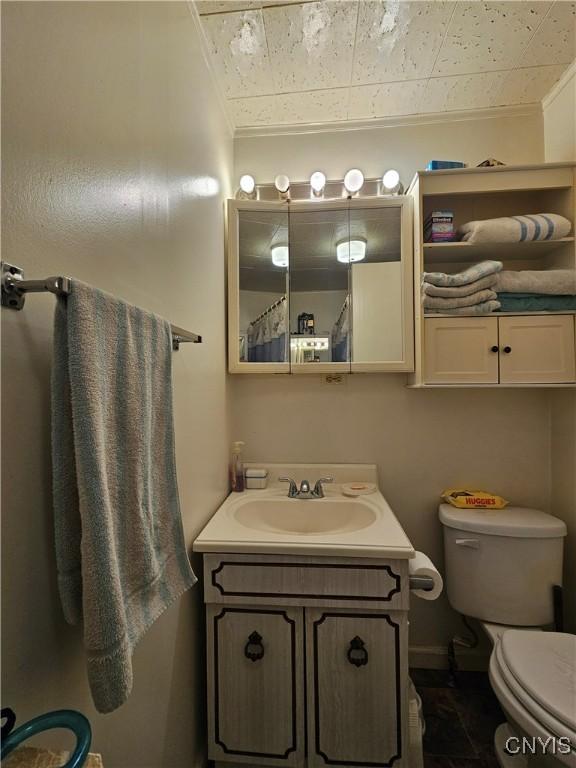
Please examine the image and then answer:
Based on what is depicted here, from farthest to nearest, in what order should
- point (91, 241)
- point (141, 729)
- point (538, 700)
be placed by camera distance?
point (538, 700)
point (141, 729)
point (91, 241)

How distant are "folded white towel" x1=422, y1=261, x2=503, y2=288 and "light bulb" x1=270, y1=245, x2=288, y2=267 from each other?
60 cm

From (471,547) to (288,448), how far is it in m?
0.84

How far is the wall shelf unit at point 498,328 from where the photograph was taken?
4.38ft

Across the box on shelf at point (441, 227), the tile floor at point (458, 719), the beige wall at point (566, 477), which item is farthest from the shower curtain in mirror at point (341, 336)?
the tile floor at point (458, 719)

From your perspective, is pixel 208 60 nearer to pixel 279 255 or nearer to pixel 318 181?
pixel 318 181

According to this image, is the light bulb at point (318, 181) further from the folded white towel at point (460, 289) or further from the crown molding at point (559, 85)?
the crown molding at point (559, 85)

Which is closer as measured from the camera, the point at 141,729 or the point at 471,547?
the point at 141,729

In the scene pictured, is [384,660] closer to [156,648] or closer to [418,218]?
[156,648]

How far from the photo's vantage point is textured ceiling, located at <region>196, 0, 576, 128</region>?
44.8 inches

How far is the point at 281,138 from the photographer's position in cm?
166

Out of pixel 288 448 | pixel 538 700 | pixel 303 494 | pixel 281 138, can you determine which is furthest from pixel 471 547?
pixel 281 138

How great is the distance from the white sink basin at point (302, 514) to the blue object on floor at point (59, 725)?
0.92 m

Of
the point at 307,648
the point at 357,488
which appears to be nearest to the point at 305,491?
the point at 357,488

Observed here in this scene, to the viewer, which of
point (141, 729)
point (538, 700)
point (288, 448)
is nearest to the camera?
point (141, 729)
